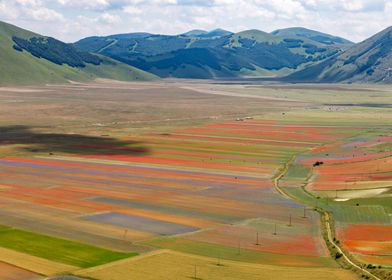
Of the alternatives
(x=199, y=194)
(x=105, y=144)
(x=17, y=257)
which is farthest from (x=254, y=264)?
(x=105, y=144)

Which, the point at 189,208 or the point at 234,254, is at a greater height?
the point at 189,208

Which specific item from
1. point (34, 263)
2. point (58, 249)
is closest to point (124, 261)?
point (58, 249)

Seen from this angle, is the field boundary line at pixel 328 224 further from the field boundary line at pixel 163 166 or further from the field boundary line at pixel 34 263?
the field boundary line at pixel 34 263

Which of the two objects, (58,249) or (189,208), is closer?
(58,249)

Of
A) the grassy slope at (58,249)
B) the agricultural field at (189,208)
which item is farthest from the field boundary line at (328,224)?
the grassy slope at (58,249)

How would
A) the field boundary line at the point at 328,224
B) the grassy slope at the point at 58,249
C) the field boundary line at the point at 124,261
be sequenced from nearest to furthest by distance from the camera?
the field boundary line at the point at 124,261 < the field boundary line at the point at 328,224 < the grassy slope at the point at 58,249

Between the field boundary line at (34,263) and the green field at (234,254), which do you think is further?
the green field at (234,254)

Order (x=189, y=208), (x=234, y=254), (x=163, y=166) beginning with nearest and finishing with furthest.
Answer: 1. (x=234, y=254)
2. (x=189, y=208)
3. (x=163, y=166)

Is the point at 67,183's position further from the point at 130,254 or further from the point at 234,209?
the point at 130,254

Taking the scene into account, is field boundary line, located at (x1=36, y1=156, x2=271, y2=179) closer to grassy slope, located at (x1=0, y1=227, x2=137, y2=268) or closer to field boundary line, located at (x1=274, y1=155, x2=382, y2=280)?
field boundary line, located at (x1=274, y1=155, x2=382, y2=280)

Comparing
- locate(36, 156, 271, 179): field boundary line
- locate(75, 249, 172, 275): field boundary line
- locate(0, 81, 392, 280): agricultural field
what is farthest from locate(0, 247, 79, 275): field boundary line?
locate(36, 156, 271, 179): field boundary line

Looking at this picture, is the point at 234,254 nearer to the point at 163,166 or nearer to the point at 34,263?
the point at 34,263
